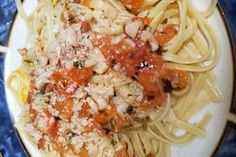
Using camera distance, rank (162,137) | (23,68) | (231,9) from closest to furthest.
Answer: (231,9) → (162,137) → (23,68)

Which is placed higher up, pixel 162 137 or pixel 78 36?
pixel 78 36

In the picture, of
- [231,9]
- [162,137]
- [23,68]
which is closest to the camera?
[231,9]

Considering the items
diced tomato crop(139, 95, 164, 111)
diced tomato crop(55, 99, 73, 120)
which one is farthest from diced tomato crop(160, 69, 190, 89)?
diced tomato crop(55, 99, 73, 120)

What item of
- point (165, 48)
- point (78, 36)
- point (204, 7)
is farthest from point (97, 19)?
point (204, 7)

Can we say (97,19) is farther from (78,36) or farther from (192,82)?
(192,82)

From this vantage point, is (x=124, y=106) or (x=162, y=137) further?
(x=162, y=137)

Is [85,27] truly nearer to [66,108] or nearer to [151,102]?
[66,108]

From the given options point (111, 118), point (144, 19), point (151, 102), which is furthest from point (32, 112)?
point (144, 19)
